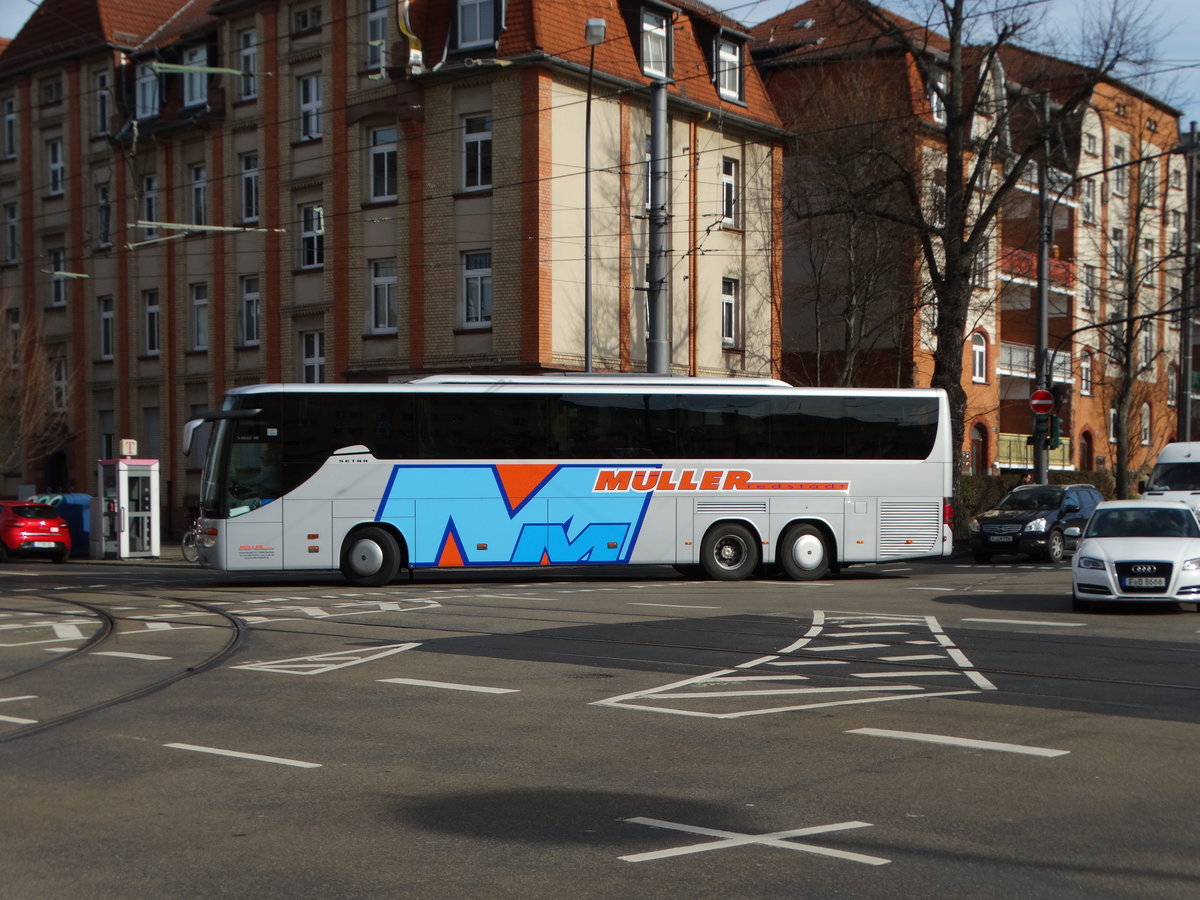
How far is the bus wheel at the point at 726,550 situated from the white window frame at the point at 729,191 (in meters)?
17.5

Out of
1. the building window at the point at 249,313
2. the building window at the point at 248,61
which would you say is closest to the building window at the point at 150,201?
the building window at the point at 249,313

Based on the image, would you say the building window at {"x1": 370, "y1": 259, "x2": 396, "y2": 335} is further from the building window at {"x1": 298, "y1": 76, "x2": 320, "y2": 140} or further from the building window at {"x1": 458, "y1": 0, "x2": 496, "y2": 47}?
the building window at {"x1": 458, "y1": 0, "x2": 496, "y2": 47}

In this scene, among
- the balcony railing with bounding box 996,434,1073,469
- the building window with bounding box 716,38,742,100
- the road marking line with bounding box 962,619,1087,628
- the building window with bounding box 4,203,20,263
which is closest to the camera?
the road marking line with bounding box 962,619,1087,628

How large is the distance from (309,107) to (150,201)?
807cm

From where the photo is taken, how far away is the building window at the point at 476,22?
35.9 m

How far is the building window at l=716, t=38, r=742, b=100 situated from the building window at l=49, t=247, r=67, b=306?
2198 centimetres

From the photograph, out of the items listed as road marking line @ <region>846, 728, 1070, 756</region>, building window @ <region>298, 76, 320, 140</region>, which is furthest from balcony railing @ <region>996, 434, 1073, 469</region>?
road marking line @ <region>846, 728, 1070, 756</region>

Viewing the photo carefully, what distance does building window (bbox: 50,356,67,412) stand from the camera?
48000mm

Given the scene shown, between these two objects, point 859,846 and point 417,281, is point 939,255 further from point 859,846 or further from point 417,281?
point 859,846

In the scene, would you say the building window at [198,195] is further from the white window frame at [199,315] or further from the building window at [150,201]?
the white window frame at [199,315]

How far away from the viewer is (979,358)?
50938 millimetres

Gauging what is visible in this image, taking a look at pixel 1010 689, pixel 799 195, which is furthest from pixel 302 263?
pixel 1010 689

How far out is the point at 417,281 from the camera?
37.5 metres

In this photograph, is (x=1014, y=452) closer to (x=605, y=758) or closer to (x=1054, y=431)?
(x=1054, y=431)
